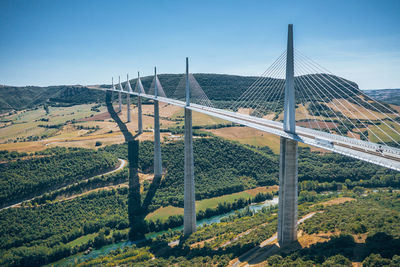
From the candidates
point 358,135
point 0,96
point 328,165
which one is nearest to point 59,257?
point 328,165

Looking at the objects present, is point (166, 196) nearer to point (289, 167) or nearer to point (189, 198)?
point (189, 198)

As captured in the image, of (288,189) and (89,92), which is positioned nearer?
(288,189)

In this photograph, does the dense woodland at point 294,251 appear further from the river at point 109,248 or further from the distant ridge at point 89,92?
the distant ridge at point 89,92

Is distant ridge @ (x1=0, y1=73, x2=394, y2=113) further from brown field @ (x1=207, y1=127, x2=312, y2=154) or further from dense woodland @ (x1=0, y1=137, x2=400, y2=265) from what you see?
dense woodland @ (x1=0, y1=137, x2=400, y2=265)

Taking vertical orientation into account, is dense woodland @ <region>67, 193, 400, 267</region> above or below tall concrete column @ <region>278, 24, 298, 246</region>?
below

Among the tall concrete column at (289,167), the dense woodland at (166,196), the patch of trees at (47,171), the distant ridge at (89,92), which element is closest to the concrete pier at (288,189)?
the tall concrete column at (289,167)

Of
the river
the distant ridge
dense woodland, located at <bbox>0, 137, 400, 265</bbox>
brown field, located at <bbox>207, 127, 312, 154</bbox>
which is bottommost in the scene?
the river

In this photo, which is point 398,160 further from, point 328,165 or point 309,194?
point 328,165

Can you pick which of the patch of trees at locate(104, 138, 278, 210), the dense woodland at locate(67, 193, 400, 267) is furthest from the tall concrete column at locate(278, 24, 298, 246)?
the patch of trees at locate(104, 138, 278, 210)

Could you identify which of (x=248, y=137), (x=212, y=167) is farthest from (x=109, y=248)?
(x=248, y=137)
